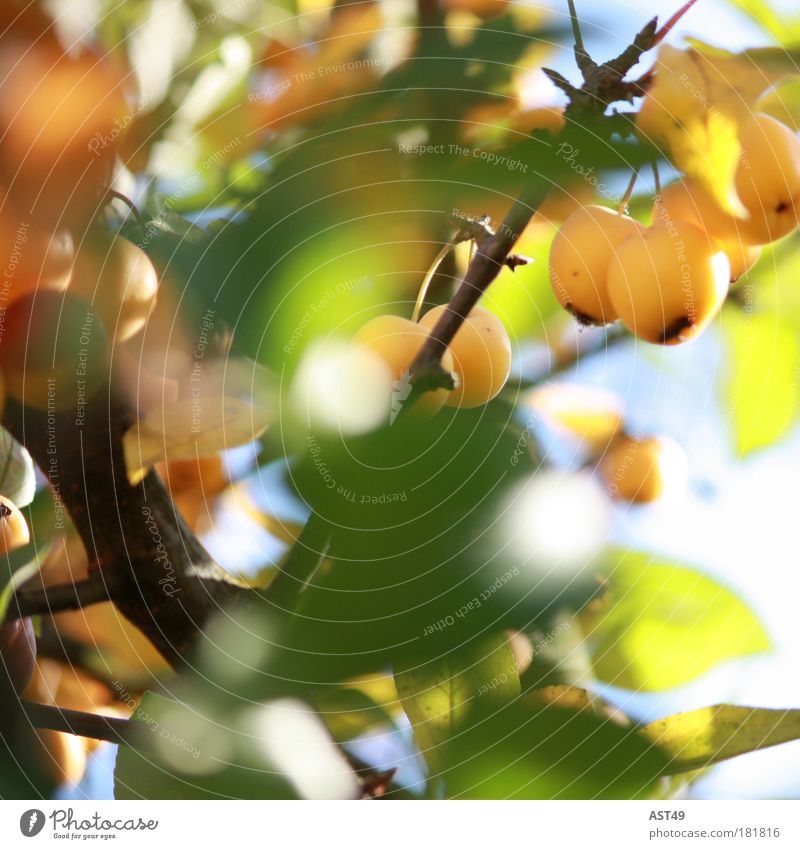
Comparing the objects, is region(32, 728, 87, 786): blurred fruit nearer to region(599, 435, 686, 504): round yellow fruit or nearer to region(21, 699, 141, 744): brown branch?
region(21, 699, 141, 744): brown branch

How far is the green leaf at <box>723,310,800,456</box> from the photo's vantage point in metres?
0.41

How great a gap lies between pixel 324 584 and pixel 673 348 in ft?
0.60

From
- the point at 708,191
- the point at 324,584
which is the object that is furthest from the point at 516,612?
the point at 708,191

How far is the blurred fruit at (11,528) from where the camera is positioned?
36 centimetres

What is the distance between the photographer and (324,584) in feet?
1.19

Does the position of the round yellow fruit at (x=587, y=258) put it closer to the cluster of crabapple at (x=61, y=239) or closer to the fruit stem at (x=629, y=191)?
the fruit stem at (x=629, y=191)

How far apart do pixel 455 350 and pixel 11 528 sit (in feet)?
0.63

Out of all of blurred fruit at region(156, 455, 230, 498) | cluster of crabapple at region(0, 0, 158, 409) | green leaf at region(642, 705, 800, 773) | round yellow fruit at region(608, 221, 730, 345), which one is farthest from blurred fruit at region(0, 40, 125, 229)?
green leaf at region(642, 705, 800, 773)

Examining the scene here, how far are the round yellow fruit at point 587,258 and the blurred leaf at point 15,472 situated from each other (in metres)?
0.22

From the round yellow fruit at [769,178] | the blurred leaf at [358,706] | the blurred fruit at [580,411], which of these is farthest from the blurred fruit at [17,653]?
the round yellow fruit at [769,178]

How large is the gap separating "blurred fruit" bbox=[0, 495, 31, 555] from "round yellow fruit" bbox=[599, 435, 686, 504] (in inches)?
9.5

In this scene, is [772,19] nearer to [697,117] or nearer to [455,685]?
[697,117]

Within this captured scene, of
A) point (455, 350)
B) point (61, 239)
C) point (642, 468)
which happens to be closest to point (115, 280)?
point (61, 239)
